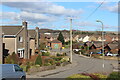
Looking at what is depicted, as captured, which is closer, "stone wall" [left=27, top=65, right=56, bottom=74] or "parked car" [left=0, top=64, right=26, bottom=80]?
"parked car" [left=0, top=64, right=26, bottom=80]

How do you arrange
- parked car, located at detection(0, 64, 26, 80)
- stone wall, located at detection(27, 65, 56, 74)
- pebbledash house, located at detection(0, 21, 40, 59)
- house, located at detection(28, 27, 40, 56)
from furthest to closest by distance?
house, located at detection(28, 27, 40, 56)
pebbledash house, located at detection(0, 21, 40, 59)
stone wall, located at detection(27, 65, 56, 74)
parked car, located at detection(0, 64, 26, 80)

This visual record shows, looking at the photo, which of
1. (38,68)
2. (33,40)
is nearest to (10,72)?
(38,68)

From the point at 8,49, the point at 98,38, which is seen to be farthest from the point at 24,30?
the point at 98,38

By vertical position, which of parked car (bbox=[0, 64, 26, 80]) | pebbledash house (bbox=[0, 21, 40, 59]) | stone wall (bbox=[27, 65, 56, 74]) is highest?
pebbledash house (bbox=[0, 21, 40, 59])

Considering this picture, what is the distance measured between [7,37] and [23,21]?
195 inches

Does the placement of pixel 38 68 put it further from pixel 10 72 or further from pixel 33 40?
pixel 33 40

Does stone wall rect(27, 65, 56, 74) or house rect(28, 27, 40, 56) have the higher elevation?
house rect(28, 27, 40, 56)

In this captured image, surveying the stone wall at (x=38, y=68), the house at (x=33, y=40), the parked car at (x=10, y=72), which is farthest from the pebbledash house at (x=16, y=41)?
the parked car at (x=10, y=72)

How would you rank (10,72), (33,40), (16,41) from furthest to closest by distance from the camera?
(33,40) < (16,41) < (10,72)

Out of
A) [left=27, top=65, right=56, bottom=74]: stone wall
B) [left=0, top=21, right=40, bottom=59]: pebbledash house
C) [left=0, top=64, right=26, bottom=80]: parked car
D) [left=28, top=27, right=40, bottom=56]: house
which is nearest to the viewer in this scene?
[left=0, top=64, right=26, bottom=80]: parked car

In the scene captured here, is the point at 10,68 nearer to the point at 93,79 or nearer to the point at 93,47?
the point at 93,79

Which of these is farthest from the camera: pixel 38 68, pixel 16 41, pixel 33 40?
pixel 33 40

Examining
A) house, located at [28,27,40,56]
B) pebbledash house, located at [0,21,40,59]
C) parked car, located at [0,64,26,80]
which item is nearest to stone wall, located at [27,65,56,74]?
pebbledash house, located at [0,21,40,59]

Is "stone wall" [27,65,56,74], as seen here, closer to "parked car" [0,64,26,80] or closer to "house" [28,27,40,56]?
"parked car" [0,64,26,80]
